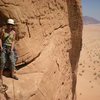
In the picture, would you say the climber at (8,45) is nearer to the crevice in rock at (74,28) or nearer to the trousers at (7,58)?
the trousers at (7,58)

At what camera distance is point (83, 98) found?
1283 centimetres

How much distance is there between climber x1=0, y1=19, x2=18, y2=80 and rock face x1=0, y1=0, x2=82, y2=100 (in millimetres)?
224

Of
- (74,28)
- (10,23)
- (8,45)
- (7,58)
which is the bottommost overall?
(7,58)

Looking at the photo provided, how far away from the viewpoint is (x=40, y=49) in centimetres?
591

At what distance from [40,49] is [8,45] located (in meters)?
1.02

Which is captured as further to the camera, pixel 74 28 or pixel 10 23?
pixel 74 28

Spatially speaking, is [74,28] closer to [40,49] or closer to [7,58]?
[40,49]

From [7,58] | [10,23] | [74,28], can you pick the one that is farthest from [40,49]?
[74,28]

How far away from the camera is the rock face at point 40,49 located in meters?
5.05

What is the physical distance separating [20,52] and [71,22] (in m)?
3.41

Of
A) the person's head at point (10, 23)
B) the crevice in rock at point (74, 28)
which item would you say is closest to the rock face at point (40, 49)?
the person's head at point (10, 23)

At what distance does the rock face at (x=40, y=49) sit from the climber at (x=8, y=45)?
22 cm

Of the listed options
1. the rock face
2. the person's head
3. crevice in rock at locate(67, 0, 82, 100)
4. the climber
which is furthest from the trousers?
crevice in rock at locate(67, 0, 82, 100)

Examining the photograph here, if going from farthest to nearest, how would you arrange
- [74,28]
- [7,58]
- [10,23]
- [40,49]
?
[74,28] → [40,49] → [7,58] → [10,23]
